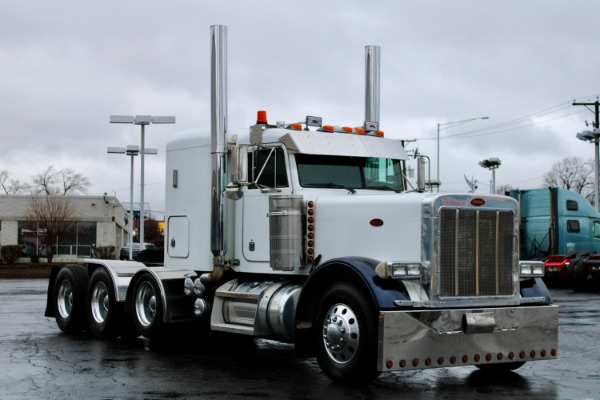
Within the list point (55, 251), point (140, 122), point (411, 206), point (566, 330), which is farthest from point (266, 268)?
point (55, 251)

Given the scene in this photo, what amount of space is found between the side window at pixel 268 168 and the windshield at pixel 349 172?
0.23 m

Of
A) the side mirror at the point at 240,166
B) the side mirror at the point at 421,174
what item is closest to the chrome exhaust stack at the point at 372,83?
the side mirror at the point at 421,174

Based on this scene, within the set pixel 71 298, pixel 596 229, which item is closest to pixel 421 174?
pixel 71 298

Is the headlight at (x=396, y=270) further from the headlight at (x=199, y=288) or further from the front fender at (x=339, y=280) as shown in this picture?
the headlight at (x=199, y=288)

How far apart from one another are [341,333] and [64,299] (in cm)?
738

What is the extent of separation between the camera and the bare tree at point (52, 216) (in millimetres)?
60431

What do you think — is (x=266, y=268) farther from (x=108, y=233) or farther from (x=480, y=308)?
(x=108, y=233)

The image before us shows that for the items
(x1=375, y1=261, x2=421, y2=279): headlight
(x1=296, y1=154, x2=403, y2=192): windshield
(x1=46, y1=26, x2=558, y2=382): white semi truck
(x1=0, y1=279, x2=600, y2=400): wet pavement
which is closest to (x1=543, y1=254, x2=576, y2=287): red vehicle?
(x1=0, y1=279, x2=600, y2=400): wet pavement

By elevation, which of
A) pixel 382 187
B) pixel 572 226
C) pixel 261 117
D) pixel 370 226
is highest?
pixel 261 117

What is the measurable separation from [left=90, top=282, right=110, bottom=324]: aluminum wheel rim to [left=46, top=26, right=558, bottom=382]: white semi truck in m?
0.02

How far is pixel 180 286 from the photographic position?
1277cm

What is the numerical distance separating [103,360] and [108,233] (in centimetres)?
5867

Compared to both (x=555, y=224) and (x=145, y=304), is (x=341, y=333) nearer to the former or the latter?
(x=145, y=304)

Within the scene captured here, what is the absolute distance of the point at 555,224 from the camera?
3431cm
